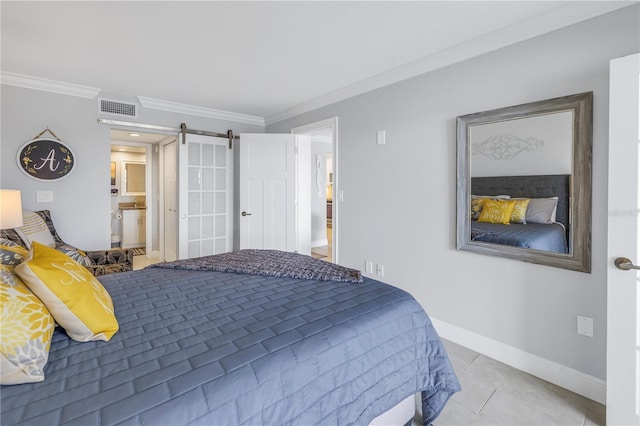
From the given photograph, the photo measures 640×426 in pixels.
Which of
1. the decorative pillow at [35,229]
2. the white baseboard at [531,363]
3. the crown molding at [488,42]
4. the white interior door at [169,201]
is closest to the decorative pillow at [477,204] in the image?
the white baseboard at [531,363]

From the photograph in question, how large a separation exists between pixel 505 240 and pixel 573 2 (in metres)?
1.56

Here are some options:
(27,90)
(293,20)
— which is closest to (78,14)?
(293,20)

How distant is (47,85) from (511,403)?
486cm

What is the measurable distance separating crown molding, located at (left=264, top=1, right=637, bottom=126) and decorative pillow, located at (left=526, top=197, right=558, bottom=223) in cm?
112

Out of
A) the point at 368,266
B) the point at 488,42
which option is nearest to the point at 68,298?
the point at 368,266

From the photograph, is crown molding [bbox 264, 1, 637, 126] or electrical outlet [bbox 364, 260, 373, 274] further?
electrical outlet [bbox 364, 260, 373, 274]

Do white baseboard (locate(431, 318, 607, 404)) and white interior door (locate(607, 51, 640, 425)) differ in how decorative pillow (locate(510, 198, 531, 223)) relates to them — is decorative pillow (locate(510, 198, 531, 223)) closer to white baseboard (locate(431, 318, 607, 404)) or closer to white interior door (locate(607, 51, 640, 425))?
white interior door (locate(607, 51, 640, 425))

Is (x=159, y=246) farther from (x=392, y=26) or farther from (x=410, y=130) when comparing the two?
(x=392, y=26)

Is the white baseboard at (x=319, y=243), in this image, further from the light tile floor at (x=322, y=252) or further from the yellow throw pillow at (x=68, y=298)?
the yellow throw pillow at (x=68, y=298)

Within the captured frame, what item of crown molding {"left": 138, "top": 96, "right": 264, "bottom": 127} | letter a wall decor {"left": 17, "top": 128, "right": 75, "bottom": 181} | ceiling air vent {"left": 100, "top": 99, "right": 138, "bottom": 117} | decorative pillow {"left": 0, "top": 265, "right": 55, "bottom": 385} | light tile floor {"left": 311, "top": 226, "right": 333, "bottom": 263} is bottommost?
light tile floor {"left": 311, "top": 226, "right": 333, "bottom": 263}

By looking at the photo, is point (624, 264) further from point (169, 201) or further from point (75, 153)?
point (169, 201)

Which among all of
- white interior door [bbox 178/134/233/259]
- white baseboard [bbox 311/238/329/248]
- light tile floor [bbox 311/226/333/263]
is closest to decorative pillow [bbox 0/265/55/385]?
white interior door [bbox 178/134/233/259]

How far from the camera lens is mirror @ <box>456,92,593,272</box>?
1975 mm

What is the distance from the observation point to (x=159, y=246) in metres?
5.68
